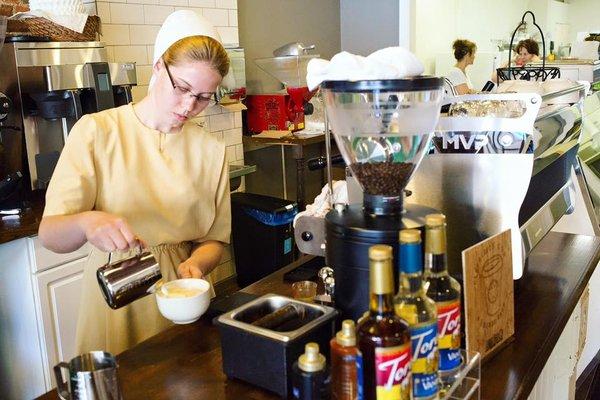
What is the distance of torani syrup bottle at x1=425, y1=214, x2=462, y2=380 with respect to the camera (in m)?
1.07

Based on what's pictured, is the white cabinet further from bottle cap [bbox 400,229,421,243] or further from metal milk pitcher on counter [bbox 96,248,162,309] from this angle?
bottle cap [bbox 400,229,421,243]

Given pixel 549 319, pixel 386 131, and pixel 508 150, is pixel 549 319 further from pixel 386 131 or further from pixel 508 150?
pixel 386 131

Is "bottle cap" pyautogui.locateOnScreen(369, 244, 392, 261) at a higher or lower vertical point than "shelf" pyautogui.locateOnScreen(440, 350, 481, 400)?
higher

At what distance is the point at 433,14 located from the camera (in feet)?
22.7

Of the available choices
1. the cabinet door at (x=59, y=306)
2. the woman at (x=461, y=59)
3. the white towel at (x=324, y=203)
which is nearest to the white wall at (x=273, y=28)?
the woman at (x=461, y=59)

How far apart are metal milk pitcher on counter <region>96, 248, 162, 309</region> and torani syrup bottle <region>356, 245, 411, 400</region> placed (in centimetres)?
57

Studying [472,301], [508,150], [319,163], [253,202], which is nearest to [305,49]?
[253,202]

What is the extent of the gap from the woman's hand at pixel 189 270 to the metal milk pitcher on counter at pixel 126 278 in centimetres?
30

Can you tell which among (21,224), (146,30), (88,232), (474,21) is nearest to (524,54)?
(474,21)

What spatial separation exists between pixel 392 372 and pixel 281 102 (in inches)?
147

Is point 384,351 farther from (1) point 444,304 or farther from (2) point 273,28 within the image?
(2) point 273,28

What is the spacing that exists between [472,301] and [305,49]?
3503 millimetres

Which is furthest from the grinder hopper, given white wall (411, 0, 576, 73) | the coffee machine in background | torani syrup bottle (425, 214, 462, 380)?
white wall (411, 0, 576, 73)

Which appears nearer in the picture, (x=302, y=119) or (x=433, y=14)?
(x=302, y=119)
